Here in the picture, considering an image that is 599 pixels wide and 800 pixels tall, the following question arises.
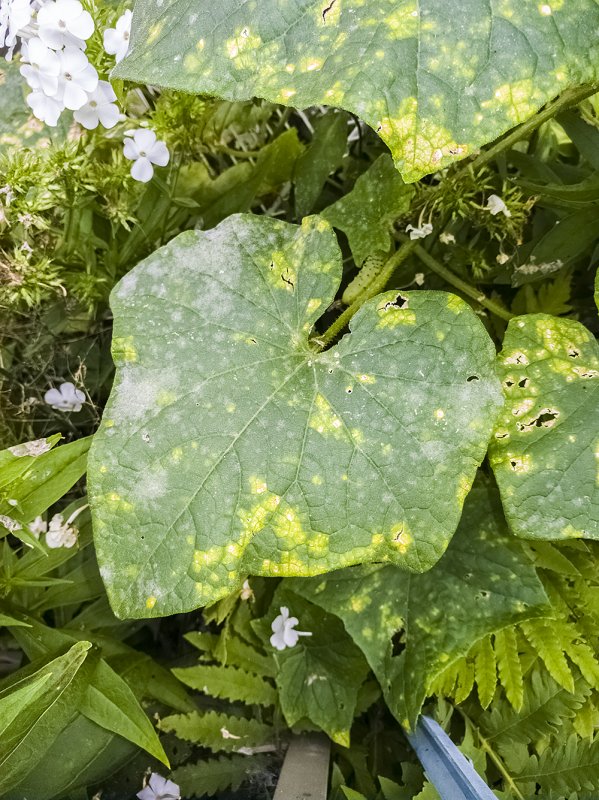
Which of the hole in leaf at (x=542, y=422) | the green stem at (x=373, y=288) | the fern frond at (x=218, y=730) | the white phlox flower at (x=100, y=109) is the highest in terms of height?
the white phlox flower at (x=100, y=109)

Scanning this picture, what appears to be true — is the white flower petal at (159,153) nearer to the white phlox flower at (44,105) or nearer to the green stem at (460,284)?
the white phlox flower at (44,105)

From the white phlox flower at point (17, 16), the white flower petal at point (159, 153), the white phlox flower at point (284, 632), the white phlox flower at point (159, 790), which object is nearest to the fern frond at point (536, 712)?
the white phlox flower at point (284, 632)

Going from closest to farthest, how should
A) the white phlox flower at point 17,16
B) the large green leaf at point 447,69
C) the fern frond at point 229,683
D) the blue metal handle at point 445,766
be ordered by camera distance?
the large green leaf at point 447,69 < the white phlox flower at point 17,16 < the blue metal handle at point 445,766 < the fern frond at point 229,683

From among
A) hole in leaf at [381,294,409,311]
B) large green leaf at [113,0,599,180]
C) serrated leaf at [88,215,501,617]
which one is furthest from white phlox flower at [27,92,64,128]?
hole in leaf at [381,294,409,311]

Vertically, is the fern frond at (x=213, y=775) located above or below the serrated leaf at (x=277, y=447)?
below

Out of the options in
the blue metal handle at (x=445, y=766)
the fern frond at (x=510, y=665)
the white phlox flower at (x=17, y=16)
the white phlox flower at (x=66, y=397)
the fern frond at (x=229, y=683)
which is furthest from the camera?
the fern frond at (x=229, y=683)

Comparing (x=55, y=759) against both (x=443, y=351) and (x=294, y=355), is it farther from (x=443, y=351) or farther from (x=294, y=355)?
(x=443, y=351)

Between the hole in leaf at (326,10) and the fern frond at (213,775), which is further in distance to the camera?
the fern frond at (213,775)

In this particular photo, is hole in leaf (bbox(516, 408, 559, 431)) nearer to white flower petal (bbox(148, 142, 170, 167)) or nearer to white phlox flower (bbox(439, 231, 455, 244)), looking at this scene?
white phlox flower (bbox(439, 231, 455, 244))
